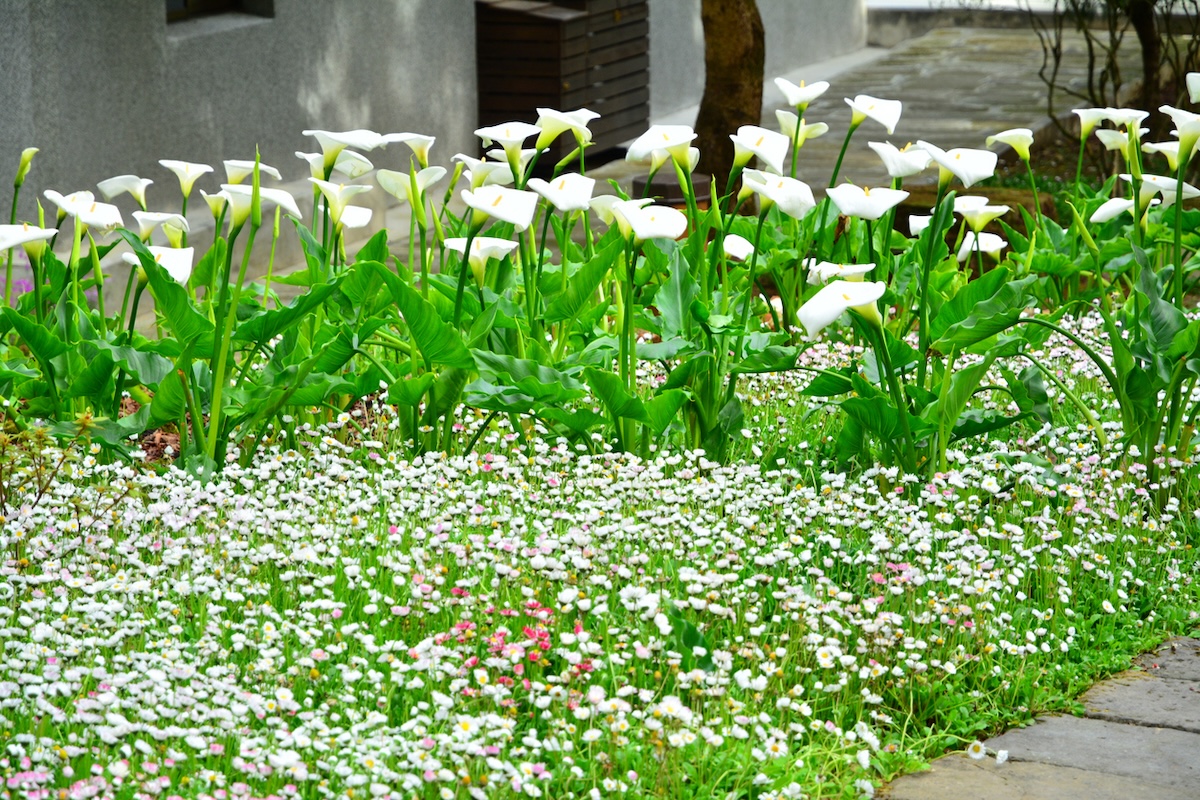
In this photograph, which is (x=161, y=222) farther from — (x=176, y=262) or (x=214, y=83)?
(x=214, y=83)

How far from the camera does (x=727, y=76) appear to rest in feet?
23.9

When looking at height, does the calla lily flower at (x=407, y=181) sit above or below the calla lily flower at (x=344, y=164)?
below

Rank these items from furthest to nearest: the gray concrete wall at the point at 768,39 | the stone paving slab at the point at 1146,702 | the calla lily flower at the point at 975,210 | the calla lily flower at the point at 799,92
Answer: the gray concrete wall at the point at 768,39 → the calla lily flower at the point at 799,92 → the calla lily flower at the point at 975,210 → the stone paving slab at the point at 1146,702

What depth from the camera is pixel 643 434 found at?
393 centimetres

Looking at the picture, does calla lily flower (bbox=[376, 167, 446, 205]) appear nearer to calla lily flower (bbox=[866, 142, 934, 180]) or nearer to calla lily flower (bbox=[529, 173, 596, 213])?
calla lily flower (bbox=[529, 173, 596, 213])

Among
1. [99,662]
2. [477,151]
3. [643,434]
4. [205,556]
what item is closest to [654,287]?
[643,434]

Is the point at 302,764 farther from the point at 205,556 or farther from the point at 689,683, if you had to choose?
the point at 205,556

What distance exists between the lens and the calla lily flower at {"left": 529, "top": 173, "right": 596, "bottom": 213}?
145 inches

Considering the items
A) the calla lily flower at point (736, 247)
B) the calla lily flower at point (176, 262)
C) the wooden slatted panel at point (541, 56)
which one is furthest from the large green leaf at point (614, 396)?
the wooden slatted panel at point (541, 56)

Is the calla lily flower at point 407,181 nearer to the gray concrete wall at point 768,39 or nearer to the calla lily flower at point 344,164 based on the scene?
the calla lily flower at point 344,164

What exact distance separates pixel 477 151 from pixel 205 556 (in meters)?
6.97

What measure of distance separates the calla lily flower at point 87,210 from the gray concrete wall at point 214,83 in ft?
9.18

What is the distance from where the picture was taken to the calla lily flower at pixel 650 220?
3.59 meters

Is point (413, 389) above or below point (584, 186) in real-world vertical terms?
below
